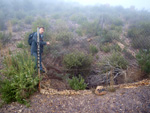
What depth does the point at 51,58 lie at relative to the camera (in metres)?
6.07

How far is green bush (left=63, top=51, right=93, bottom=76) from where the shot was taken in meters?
5.09

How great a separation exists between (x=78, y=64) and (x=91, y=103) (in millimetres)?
2148

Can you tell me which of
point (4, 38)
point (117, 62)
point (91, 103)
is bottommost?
point (91, 103)

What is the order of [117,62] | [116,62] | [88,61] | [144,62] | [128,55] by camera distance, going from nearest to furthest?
[144,62] → [116,62] → [117,62] → [88,61] → [128,55]

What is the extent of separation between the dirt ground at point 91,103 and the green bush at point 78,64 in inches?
69.6

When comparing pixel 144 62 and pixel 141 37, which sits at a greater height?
pixel 141 37

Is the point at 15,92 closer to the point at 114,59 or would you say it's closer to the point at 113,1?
the point at 114,59

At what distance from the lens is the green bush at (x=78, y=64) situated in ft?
16.7

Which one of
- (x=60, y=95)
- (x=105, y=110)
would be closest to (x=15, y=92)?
(x=60, y=95)

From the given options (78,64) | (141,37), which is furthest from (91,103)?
(141,37)

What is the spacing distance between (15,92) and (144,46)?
249 inches

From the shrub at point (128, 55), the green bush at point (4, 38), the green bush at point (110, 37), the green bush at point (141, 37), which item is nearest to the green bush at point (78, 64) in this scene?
the shrub at point (128, 55)

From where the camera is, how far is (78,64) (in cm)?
511

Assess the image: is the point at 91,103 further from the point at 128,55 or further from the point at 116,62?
the point at 128,55
